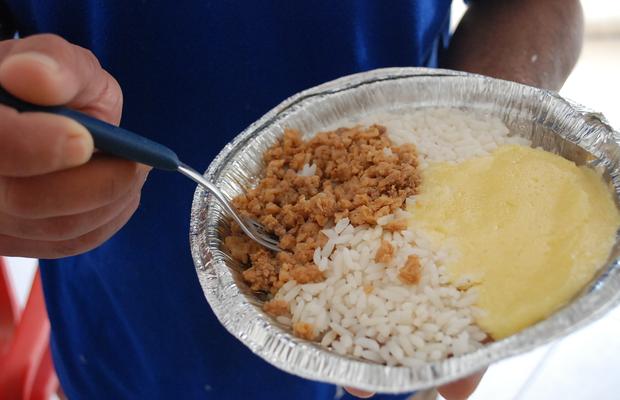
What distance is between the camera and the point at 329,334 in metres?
0.64

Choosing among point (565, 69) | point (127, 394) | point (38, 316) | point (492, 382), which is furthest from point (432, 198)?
point (38, 316)

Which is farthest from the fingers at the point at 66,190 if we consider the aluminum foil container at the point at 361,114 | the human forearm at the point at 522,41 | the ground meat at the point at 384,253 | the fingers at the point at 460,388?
the human forearm at the point at 522,41

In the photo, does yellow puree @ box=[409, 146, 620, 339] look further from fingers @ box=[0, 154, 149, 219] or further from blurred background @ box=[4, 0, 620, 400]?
blurred background @ box=[4, 0, 620, 400]

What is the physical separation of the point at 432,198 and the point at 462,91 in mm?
227

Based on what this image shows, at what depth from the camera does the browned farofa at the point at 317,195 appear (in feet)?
2.27

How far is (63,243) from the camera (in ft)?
2.20

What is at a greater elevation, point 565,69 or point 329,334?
point 565,69

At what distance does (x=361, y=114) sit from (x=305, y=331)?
0.38 meters

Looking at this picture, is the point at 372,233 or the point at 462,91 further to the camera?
the point at 462,91

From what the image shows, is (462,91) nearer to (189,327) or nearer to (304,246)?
(304,246)

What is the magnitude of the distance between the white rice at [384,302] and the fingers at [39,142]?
0.92 ft

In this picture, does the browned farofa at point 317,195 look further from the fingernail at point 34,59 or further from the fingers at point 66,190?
the fingernail at point 34,59

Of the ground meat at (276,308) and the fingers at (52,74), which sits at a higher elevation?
the fingers at (52,74)

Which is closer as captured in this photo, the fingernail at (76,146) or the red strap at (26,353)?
the fingernail at (76,146)
